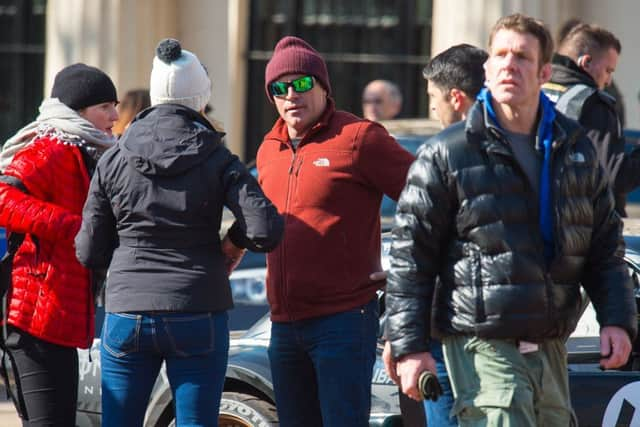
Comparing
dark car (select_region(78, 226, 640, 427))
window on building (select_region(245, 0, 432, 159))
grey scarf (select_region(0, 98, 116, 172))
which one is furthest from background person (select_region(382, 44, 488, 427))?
window on building (select_region(245, 0, 432, 159))

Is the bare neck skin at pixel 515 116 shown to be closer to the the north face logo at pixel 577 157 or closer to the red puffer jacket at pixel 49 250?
the the north face logo at pixel 577 157

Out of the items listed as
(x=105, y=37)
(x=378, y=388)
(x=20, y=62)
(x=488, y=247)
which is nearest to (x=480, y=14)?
(x=105, y=37)

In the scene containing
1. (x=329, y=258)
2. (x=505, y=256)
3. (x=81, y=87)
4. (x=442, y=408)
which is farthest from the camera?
(x=81, y=87)

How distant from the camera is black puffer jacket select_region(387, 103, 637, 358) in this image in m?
4.01

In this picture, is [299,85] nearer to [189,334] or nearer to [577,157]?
[189,334]

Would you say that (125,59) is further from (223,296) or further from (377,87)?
(223,296)

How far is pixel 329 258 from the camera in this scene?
494cm

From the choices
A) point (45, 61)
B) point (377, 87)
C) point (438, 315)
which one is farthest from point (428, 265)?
point (45, 61)

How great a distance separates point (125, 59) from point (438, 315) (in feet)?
34.0

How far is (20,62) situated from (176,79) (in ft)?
36.6

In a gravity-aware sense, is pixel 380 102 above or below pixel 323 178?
below

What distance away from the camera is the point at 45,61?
1519 cm

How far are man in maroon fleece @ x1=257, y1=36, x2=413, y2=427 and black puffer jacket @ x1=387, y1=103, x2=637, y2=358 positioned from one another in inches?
31.2

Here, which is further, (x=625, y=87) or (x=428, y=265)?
(x=625, y=87)
